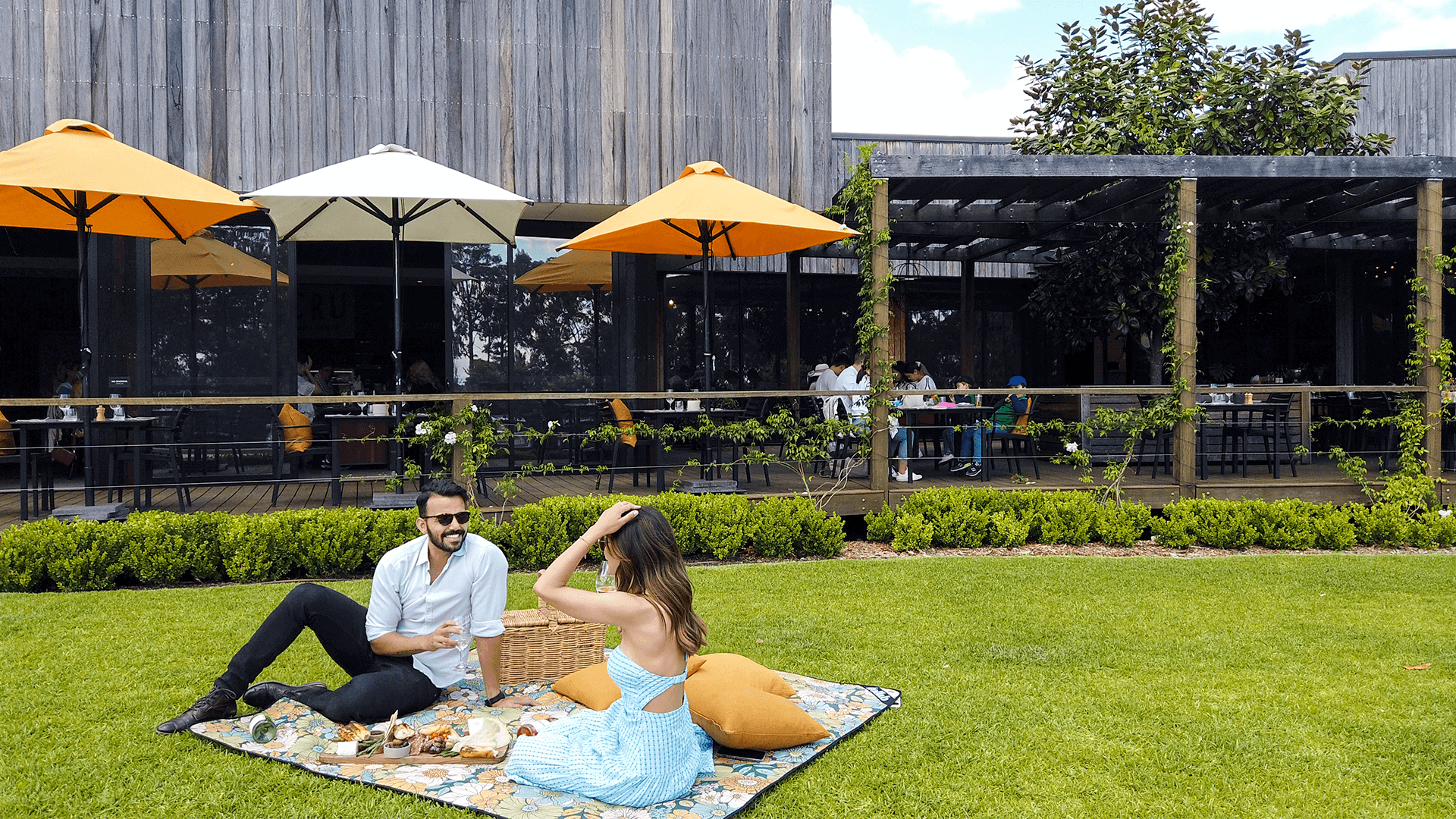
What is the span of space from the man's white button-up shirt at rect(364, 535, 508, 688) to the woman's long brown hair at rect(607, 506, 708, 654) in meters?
1.15

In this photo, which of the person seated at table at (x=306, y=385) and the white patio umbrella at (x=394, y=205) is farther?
the person seated at table at (x=306, y=385)

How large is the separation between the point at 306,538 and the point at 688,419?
346cm

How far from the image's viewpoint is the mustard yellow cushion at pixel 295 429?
28.2 feet

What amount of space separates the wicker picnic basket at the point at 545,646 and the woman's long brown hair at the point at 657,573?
1.55m

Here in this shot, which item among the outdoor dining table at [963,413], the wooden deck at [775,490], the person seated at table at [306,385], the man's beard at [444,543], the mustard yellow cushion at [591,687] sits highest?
the person seated at table at [306,385]

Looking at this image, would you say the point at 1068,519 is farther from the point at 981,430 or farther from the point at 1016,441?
the point at 1016,441

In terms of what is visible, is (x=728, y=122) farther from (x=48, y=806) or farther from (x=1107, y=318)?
(x=48, y=806)

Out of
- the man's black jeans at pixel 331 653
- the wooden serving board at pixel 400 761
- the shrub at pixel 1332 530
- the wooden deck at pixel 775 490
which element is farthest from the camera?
the shrub at pixel 1332 530

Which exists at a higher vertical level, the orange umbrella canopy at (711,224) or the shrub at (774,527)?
the orange umbrella canopy at (711,224)

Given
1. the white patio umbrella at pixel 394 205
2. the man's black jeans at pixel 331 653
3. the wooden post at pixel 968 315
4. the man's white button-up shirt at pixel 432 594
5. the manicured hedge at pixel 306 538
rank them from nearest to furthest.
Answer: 1. the man's black jeans at pixel 331 653
2. the man's white button-up shirt at pixel 432 594
3. the manicured hedge at pixel 306 538
4. the white patio umbrella at pixel 394 205
5. the wooden post at pixel 968 315

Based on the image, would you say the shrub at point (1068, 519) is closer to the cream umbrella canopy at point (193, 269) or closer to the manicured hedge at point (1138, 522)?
the manicured hedge at point (1138, 522)

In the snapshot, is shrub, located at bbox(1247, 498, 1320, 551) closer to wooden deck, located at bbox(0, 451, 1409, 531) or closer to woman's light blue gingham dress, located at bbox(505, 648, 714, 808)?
wooden deck, located at bbox(0, 451, 1409, 531)

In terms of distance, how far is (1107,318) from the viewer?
40.9ft

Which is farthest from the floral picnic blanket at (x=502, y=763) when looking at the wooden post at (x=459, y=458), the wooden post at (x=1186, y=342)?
the wooden post at (x=1186, y=342)
